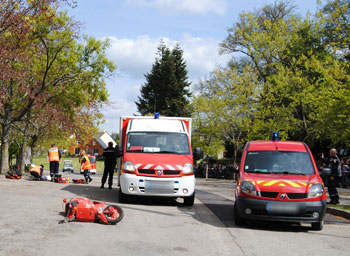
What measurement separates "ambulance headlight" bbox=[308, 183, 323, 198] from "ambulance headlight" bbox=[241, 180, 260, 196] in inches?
40.1

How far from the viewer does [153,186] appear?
496 inches

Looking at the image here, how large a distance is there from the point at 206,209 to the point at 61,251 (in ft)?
22.7

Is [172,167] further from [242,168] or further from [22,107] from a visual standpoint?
[22,107]

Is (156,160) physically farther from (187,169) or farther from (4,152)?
(4,152)

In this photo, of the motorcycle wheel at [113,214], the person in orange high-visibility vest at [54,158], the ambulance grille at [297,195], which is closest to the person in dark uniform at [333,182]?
the ambulance grille at [297,195]

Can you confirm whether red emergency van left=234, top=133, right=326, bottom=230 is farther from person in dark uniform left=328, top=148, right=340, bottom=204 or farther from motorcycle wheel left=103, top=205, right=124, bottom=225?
person in dark uniform left=328, top=148, right=340, bottom=204

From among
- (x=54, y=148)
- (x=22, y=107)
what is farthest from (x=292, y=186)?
(x=22, y=107)

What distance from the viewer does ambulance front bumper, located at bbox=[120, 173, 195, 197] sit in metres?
12.6

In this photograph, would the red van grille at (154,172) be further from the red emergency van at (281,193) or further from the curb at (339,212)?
the curb at (339,212)

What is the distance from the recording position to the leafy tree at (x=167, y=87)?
61938 mm

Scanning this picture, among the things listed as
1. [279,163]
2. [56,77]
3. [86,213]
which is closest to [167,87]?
[56,77]

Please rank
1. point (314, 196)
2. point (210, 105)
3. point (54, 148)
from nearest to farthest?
point (314, 196), point (54, 148), point (210, 105)

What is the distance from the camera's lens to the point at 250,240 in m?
8.25

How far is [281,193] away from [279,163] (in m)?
1.27
